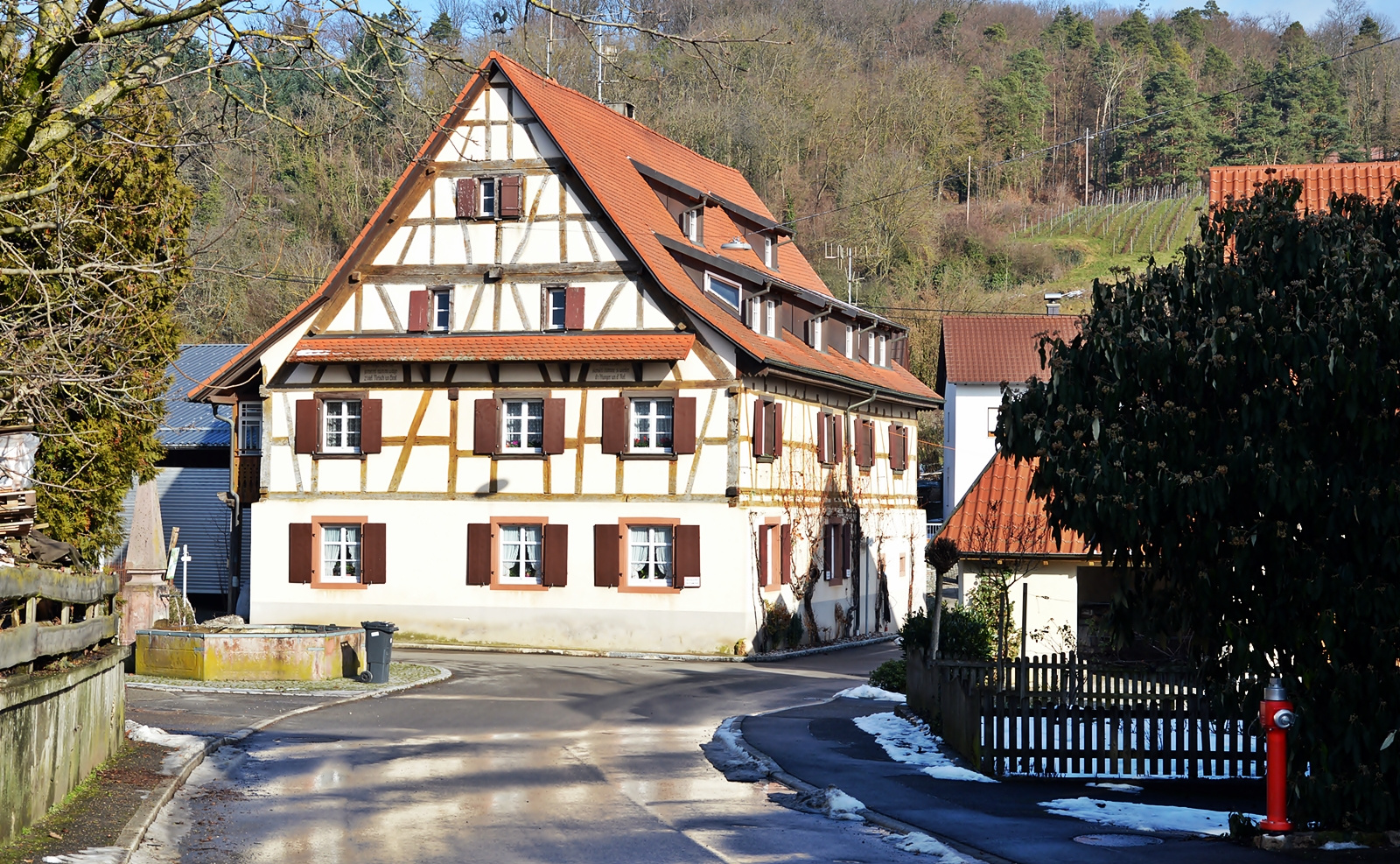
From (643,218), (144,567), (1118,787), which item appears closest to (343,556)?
(144,567)

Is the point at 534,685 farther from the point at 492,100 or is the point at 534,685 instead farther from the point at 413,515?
the point at 492,100

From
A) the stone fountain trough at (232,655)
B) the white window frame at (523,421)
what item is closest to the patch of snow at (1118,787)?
the stone fountain trough at (232,655)

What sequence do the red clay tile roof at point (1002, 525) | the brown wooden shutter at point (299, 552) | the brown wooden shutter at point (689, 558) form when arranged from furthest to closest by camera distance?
the brown wooden shutter at point (299, 552)
the brown wooden shutter at point (689, 558)
the red clay tile roof at point (1002, 525)

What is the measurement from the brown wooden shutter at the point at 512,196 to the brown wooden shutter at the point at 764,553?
8.18 m

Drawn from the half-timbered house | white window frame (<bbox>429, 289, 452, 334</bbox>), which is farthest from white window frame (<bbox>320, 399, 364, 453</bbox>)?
white window frame (<bbox>429, 289, 452, 334</bbox>)

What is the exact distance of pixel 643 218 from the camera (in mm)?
33031

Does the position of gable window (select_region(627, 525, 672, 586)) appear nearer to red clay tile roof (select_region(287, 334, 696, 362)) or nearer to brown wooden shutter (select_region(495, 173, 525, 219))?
red clay tile roof (select_region(287, 334, 696, 362))

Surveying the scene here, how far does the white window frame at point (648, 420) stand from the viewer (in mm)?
30953

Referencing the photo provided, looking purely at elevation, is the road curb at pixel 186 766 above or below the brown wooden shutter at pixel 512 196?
below

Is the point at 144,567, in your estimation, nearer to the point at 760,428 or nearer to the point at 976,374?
the point at 760,428

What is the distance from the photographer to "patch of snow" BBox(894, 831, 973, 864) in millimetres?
10602

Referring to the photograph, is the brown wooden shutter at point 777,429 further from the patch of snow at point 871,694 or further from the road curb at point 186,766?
the road curb at point 186,766

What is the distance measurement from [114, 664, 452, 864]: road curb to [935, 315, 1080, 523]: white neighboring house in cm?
3275

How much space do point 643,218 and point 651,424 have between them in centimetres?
483
